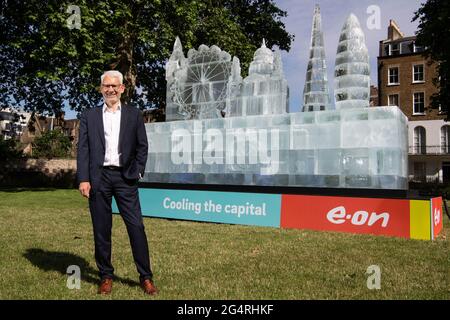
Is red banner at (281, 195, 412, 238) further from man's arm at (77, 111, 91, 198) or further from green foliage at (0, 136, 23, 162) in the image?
green foliage at (0, 136, 23, 162)

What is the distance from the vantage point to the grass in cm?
503

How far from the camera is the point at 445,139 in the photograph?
4681 cm

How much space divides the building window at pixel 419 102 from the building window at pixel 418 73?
164 cm

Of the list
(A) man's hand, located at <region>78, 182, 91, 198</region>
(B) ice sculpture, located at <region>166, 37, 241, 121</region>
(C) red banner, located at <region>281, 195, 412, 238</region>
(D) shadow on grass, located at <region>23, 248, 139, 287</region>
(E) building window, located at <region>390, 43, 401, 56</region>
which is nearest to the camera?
(A) man's hand, located at <region>78, 182, 91, 198</region>

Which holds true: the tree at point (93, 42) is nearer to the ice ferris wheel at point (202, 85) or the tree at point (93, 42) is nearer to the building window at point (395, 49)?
the ice ferris wheel at point (202, 85)

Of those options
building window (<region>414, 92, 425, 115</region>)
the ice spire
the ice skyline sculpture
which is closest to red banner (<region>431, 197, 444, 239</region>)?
the ice skyline sculpture

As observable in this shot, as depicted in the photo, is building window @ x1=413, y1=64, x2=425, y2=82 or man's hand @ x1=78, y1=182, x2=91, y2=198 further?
building window @ x1=413, y1=64, x2=425, y2=82

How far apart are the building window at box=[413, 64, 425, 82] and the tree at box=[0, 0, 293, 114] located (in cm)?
2707

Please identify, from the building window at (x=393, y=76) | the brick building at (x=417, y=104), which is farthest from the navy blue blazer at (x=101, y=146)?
the building window at (x=393, y=76)

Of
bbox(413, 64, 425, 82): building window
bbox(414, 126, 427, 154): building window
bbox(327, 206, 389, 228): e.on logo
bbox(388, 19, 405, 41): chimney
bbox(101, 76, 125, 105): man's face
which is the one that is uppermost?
bbox(388, 19, 405, 41): chimney

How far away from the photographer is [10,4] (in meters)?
22.6

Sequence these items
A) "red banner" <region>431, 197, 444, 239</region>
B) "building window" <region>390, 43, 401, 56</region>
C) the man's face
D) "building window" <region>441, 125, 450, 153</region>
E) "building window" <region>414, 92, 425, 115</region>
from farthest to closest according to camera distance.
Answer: "building window" <region>390, 43, 401, 56</region> < "building window" <region>414, 92, 425, 115</region> < "building window" <region>441, 125, 450, 153</region> < "red banner" <region>431, 197, 444, 239</region> < the man's face

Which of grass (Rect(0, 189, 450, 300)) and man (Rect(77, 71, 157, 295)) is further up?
man (Rect(77, 71, 157, 295))
